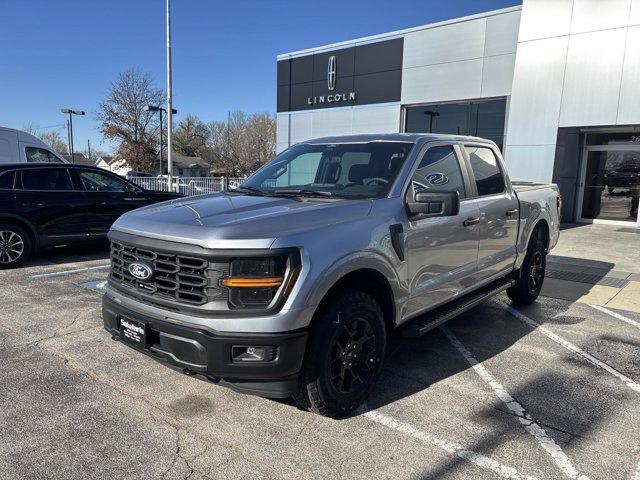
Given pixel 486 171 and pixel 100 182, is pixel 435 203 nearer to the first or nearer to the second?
pixel 486 171

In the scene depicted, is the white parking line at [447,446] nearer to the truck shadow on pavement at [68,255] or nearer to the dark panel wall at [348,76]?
the truck shadow on pavement at [68,255]

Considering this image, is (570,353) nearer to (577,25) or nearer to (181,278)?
(181,278)

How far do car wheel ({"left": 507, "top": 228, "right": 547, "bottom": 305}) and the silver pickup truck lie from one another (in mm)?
1509

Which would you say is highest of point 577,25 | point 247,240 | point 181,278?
point 577,25

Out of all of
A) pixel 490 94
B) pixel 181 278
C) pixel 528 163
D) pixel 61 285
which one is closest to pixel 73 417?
pixel 181 278

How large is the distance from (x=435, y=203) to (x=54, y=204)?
7039mm

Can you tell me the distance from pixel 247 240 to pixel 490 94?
15663mm

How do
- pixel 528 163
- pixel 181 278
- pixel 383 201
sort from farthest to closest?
1. pixel 528 163
2. pixel 383 201
3. pixel 181 278

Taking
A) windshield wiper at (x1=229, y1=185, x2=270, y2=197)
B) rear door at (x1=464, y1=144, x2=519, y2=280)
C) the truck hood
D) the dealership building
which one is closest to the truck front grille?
the truck hood

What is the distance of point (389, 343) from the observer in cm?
475

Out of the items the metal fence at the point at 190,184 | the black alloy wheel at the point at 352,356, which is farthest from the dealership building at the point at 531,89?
the black alloy wheel at the point at 352,356

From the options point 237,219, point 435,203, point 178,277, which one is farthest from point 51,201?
point 435,203

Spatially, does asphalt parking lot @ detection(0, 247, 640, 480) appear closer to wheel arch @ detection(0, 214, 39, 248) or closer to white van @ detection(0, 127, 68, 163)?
wheel arch @ detection(0, 214, 39, 248)

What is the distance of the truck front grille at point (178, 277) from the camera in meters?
2.82
